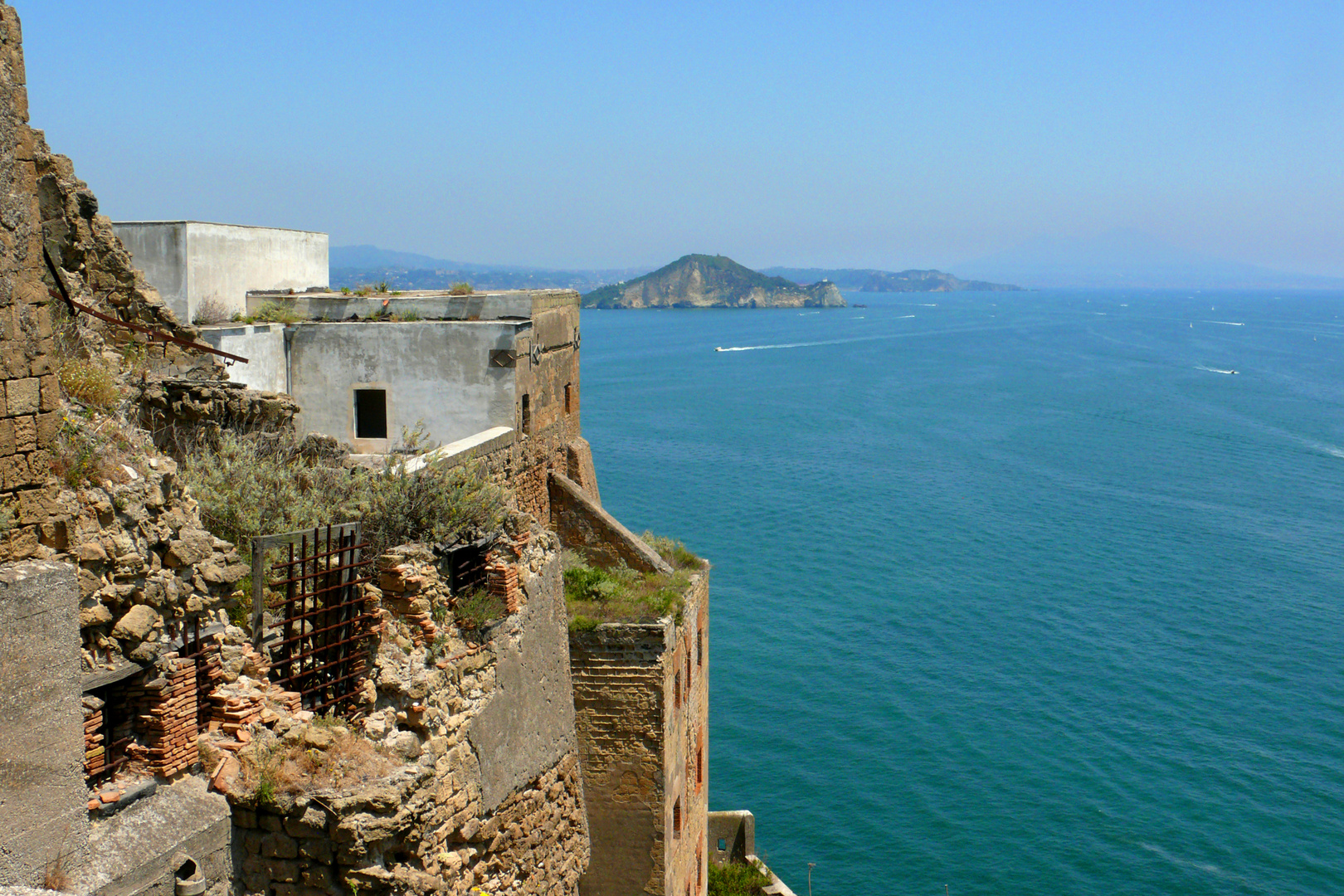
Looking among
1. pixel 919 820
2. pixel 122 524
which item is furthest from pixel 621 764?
pixel 919 820

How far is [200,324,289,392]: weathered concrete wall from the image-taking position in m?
13.6

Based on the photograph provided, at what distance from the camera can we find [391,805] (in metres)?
5.95

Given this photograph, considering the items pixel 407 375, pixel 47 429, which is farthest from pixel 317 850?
pixel 407 375

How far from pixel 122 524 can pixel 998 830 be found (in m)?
26.5

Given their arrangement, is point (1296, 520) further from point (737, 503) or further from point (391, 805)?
point (391, 805)

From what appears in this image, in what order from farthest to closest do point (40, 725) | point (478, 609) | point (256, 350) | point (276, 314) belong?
point (276, 314) → point (256, 350) → point (478, 609) → point (40, 725)

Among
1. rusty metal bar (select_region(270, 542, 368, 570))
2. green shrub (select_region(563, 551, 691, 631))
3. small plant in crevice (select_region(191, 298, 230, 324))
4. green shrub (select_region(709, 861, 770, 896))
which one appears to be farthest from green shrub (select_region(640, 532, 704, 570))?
green shrub (select_region(709, 861, 770, 896))

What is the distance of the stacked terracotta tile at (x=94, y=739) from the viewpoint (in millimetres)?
4988

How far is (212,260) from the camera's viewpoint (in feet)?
50.2

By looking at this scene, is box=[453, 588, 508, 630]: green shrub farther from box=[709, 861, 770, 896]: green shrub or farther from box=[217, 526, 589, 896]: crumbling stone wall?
box=[709, 861, 770, 896]: green shrub

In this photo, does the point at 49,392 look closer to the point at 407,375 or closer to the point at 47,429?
the point at 47,429

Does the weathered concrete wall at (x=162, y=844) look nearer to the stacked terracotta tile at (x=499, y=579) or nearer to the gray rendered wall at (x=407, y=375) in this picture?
the stacked terracotta tile at (x=499, y=579)

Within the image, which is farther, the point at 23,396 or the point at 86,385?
the point at 86,385

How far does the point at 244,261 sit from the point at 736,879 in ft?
52.7
